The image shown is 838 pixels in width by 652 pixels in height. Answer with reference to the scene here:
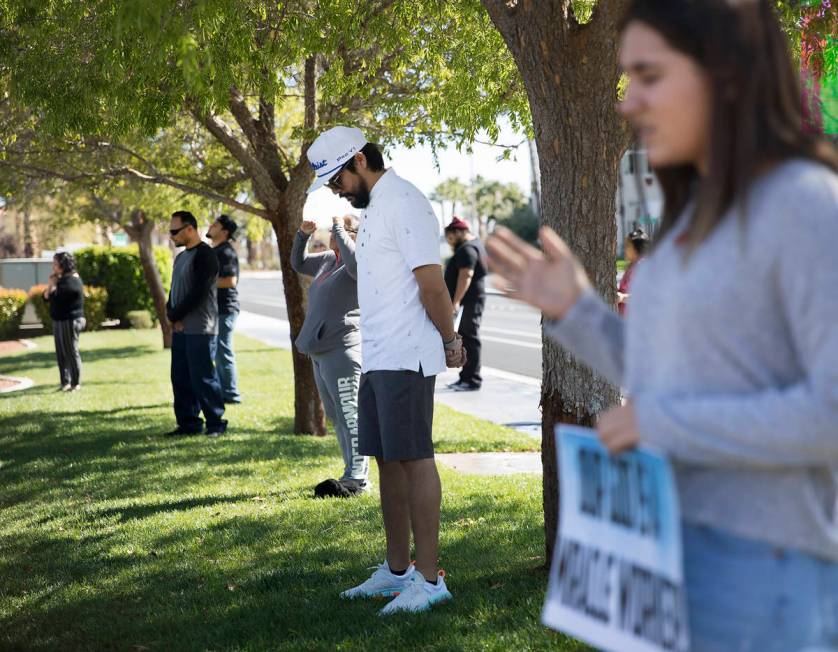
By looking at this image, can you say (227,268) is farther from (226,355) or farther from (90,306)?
(90,306)

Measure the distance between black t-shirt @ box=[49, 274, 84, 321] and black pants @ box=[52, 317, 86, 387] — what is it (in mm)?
81

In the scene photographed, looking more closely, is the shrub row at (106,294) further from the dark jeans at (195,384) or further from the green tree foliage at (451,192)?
the green tree foliage at (451,192)

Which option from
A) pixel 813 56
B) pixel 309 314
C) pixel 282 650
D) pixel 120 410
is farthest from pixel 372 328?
pixel 120 410

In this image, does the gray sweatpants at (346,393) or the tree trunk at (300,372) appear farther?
the tree trunk at (300,372)

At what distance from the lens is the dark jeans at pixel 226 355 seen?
40.4 ft

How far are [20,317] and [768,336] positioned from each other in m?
28.1

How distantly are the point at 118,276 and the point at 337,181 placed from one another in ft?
81.7

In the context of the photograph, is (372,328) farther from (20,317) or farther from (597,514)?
(20,317)

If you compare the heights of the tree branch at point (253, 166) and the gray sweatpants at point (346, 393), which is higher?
the tree branch at point (253, 166)

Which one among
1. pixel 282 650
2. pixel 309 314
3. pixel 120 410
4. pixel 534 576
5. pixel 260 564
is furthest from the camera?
pixel 120 410

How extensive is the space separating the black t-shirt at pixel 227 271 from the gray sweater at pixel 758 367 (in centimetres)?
1035

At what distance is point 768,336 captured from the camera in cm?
161

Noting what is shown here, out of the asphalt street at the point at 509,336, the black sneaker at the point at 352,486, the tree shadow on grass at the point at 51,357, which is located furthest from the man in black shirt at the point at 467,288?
the tree shadow on grass at the point at 51,357

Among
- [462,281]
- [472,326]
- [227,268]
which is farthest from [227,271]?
[472,326]
